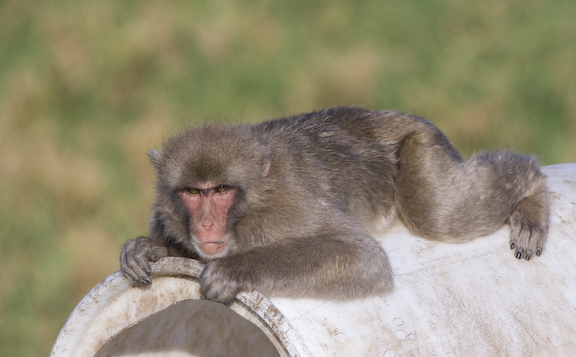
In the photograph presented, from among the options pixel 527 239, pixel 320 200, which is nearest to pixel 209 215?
pixel 320 200

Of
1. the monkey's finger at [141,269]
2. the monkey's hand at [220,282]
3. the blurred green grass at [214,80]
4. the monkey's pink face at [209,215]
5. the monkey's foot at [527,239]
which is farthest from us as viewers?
the blurred green grass at [214,80]

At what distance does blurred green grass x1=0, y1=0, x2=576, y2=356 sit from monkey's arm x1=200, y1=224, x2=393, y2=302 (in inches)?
162

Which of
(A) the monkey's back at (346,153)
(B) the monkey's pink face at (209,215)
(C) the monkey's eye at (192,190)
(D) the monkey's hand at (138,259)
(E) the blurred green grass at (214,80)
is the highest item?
(C) the monkey's eye at (192,190)

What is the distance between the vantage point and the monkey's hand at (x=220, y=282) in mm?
3123

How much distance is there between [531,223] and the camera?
4.11 meters

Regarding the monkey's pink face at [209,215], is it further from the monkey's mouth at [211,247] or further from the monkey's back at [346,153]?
the monkey's back at [346,153]

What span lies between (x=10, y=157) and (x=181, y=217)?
501 cm

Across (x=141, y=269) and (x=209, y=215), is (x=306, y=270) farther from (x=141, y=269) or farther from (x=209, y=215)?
(x=141, y=269)

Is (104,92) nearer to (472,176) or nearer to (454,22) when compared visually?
(454,22)

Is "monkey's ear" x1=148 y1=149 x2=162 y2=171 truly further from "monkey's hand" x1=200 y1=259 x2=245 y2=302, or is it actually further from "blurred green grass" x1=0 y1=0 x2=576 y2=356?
"blurred green grass" x1=0 y1=0 x2=576 y2=356

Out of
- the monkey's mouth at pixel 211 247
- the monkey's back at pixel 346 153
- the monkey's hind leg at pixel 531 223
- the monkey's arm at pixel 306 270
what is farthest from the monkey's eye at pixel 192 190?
the monkey's hind leg at pixel 531 223

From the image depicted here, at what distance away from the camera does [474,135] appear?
28.0 feet

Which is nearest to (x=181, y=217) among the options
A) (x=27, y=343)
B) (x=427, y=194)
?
(x=427, y=194)

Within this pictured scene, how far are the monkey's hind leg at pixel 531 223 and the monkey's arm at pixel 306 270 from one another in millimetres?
871
